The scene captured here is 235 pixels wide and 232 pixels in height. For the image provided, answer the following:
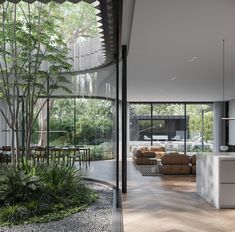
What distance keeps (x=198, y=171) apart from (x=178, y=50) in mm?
2395

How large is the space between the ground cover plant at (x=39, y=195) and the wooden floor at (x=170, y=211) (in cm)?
90

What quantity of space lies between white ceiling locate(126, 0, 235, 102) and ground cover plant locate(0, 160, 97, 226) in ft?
8.87

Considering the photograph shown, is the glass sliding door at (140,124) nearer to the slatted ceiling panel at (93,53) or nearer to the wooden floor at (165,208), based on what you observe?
the wooden floor at (165,208)

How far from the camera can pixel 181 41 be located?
5844 mm

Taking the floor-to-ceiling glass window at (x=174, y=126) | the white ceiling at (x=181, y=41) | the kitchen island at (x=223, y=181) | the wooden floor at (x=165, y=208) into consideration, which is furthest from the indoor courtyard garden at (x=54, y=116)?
the floor-to-ceiling glass window at (x=174, y=126)

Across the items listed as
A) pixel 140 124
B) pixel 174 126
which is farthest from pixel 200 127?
pixel 140 124

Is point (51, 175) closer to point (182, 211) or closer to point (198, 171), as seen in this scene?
point (182, 211)

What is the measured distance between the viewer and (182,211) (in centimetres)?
529

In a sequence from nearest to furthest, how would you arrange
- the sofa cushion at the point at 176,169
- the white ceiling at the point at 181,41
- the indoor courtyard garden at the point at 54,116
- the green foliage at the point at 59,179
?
1. the white ceiling at the point at 181,41
2. the indoor courtyard garden at the point at 54,116
3. the green foliage at the point at 59,179
4. the sofa cushion at the point at 176,169

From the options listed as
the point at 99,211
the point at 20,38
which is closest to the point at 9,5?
the point at 20,38

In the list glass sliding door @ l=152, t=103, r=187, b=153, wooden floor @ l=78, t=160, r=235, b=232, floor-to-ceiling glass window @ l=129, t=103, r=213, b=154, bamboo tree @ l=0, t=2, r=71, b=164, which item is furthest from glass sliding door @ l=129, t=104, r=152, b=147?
bamboo tree @ l=0, t=2, r=71, b=164

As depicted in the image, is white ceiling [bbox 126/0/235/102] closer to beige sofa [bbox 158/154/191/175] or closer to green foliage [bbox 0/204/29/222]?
beige sofa [bbox 158/154/191/175]

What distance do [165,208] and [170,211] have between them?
0.23m

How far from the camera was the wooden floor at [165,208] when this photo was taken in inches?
175
